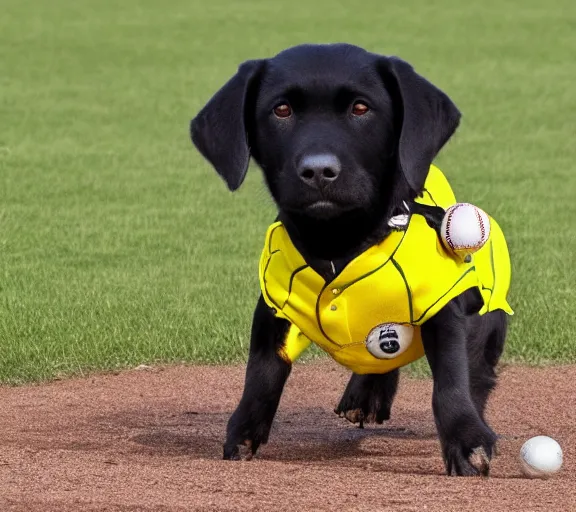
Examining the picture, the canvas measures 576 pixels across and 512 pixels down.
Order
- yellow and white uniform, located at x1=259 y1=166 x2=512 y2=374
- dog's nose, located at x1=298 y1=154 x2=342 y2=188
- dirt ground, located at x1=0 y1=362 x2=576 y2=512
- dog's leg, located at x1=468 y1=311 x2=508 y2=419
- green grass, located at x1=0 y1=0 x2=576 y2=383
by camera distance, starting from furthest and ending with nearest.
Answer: green grass, located at x1=0 y1=0 x2=576 y2=383 → dog's leg, located at x1=468 y1=311 x2=508 y2=419 → yellow and white uniform, located at x1=259 y1=166 x2=512 y2=374 → dog's nose, located at x1=298 y1=154 x2=342 y2=188 → dirt ground, located at x1=0 y1=362 x2=576 y2=512

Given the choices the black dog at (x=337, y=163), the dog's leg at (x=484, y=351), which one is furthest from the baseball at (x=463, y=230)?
the dog's leg at (x=484, y=351)

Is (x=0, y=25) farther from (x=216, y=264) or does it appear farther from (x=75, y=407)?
(x=75, y=407)

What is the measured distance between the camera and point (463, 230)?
5.39 meters

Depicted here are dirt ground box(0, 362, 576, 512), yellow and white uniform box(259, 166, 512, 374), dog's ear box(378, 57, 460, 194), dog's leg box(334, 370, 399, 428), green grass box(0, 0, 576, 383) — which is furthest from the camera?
green grass box(0, 0, 576, 383)

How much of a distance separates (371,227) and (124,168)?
36.9ft

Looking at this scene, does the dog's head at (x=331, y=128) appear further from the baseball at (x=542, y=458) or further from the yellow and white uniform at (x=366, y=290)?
the baseball at (x=542, y=458)

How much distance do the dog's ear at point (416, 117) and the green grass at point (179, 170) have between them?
71 centimetres

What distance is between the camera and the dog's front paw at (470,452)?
5090mm

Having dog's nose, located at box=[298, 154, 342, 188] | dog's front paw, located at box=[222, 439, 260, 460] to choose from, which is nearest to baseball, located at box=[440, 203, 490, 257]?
dog's nose, located at box=[298, 154, 342, 188]

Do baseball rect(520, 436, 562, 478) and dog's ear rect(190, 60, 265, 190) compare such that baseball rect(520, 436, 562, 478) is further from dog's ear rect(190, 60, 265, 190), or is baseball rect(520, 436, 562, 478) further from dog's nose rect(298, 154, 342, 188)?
dog's ear rect(190, 60, 265, 190)

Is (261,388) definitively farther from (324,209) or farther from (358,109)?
(358,109)

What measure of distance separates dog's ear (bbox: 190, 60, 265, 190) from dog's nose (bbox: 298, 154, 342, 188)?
1.56 feet

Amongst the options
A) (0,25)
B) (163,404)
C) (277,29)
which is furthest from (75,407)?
(0,25)

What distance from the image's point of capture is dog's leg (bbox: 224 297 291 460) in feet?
18.6
